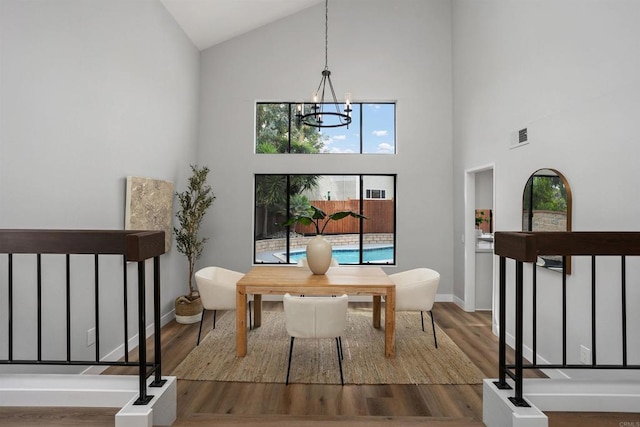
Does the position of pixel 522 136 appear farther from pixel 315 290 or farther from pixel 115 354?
pixel 115 354

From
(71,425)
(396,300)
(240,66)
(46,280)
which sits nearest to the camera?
(71,425)

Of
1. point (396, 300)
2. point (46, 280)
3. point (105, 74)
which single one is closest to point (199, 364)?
point (46, 280)

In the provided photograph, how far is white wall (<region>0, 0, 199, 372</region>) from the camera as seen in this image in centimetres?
228

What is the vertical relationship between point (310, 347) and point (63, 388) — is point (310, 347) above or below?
below

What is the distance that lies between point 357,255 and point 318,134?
210 centimetres

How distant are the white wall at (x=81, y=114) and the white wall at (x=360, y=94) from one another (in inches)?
48.5

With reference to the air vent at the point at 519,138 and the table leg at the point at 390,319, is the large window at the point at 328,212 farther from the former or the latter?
the table leg at the point at 390,319

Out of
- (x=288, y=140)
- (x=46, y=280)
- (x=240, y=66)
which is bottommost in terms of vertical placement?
(x=46, y=280)

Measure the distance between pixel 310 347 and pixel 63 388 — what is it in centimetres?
229

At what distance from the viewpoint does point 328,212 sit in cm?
Answer: 584

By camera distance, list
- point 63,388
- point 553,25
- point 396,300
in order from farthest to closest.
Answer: point 396,300
point 553,25
point 63,388

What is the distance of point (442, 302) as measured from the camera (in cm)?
558

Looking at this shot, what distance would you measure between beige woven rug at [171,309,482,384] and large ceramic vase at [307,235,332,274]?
0.79 m

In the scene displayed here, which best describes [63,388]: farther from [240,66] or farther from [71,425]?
[240,66]
